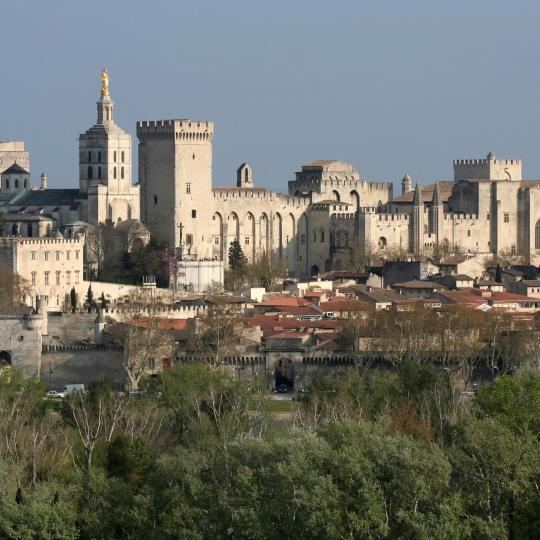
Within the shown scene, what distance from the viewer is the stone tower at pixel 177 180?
108375 millimetres

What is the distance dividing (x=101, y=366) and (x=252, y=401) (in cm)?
1309

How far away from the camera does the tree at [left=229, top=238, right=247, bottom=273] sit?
10918cm

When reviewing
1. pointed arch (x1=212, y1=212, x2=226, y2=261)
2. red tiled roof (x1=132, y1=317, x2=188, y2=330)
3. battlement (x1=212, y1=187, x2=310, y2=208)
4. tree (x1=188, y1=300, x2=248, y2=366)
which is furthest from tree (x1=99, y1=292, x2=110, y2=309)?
battlement (x1=212, y1=187, x2=310, y2=208)

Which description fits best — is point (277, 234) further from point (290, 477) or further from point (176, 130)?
point (290, 477)

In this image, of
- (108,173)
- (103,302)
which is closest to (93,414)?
(103,302)

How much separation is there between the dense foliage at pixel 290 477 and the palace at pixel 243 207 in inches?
1327

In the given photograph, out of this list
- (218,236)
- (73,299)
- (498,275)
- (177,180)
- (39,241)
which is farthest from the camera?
(218,236)

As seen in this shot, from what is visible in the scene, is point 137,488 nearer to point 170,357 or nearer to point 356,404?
point 356,404

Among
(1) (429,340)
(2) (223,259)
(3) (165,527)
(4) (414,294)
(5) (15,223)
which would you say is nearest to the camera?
(3) (165,527)

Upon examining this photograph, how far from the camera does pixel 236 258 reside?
11062 centimetres

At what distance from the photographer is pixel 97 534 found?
2122 inches

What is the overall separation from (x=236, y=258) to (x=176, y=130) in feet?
17.5

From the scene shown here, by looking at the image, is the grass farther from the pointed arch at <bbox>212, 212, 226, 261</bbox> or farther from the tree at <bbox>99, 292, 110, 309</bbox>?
the pointed arch at <bbox>212, 212, 226, 261</bbox>

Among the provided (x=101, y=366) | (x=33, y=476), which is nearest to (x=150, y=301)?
(x=101, y=366)
